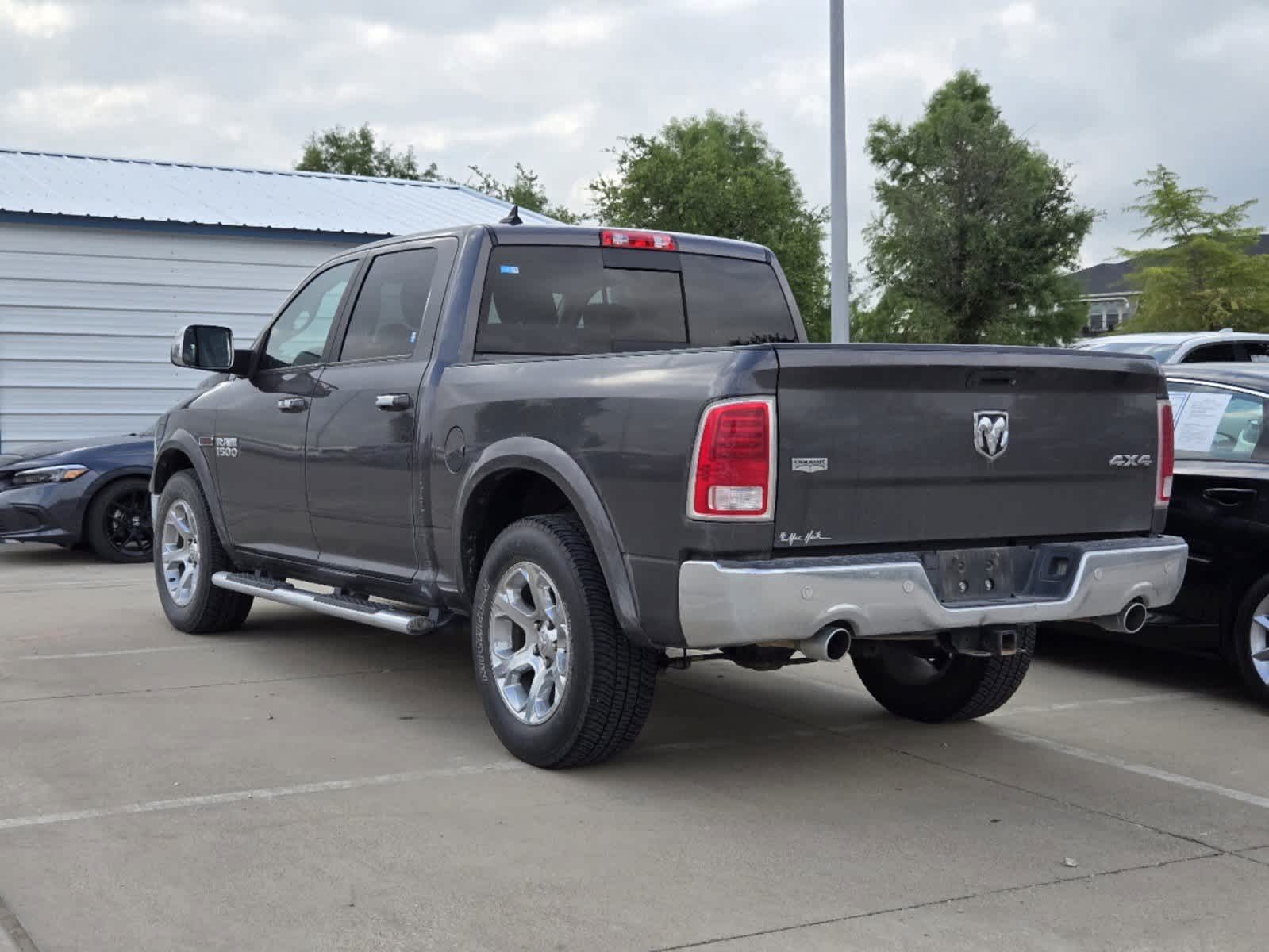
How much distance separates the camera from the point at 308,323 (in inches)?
284

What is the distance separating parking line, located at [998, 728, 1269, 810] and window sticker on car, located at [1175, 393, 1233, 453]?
189 cm

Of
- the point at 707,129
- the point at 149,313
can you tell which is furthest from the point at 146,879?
the point at 707,129

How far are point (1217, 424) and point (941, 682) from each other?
2.05m

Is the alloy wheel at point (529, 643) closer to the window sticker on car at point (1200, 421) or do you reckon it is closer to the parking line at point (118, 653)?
the parking line at point (118, 653)

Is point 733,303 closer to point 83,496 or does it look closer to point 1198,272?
point 83,496

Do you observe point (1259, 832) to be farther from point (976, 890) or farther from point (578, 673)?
point (578, 673)

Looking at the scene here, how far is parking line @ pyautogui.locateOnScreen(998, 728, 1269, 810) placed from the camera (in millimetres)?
5160

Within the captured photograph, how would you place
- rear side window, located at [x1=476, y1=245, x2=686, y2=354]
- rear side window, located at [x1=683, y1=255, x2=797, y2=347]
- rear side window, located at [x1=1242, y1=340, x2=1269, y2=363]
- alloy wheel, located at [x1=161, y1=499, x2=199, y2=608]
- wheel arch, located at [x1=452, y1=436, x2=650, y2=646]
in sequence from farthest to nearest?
rear side window, located at [x1=1242, y1=340, x2=1269, y2=363], alloy wheel, located at [x1=161, y1=499, x2=199, y2=608], rear side window, located at [x1=683, y1=255, x2=797, y2=347], rear side window, located at [x1=476, y1=245, x2=686, y2=354], wheel arch, located at [x1=452, y1=436, x2=650, y2=646]

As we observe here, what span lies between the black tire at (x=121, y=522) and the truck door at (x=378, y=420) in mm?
5909

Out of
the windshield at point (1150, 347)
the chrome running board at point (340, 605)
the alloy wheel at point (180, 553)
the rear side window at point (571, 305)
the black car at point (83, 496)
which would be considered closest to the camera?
the chrome running board at point (340, 605)

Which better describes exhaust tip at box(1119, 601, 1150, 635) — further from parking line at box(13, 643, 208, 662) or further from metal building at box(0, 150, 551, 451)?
metal building at box(0, 150, 551, 451)

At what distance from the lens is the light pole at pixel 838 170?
50.2 feet

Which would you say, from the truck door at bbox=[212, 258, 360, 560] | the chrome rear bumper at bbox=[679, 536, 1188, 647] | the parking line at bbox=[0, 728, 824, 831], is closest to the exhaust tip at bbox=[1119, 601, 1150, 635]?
the chrome rear bumper at bbox=[679, 536, 1188, 647]

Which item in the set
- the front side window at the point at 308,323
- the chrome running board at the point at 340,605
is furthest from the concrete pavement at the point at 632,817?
the front side window at the point at 308,323
